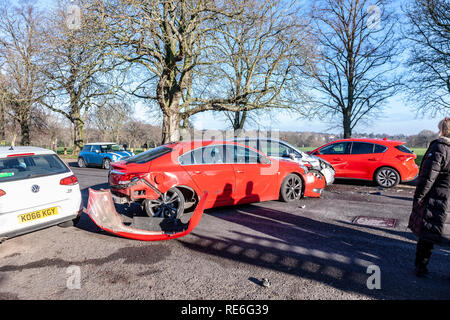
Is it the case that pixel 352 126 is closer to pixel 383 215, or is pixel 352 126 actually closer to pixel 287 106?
pixel 287 106

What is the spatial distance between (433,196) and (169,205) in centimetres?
412

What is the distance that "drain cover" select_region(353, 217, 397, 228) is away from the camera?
16.9 feet

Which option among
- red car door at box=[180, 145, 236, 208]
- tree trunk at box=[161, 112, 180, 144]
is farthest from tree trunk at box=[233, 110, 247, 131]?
red car door at box=[180, 145, 236, 208]

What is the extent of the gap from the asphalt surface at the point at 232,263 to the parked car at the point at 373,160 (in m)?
4.05

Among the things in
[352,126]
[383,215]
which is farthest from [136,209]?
[352,126]

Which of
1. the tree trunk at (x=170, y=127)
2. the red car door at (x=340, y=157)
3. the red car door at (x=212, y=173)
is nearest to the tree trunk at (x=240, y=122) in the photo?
the tree trunk at (x=170, y=127)

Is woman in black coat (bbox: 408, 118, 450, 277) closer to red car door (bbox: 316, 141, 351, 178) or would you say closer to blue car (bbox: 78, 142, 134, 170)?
red car door (bbox: 316, 141, 351, 178)

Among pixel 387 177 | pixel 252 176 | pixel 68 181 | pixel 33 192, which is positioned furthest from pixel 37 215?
pixel 387 177

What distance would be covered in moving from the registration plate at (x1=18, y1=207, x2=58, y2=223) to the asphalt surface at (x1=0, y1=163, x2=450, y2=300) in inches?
19.3

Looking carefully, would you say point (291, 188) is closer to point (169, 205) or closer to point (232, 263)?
point (169, 205)

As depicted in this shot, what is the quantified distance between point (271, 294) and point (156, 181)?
10.1 feet

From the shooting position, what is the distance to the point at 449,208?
10.5 ft

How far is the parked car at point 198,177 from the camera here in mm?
5199
